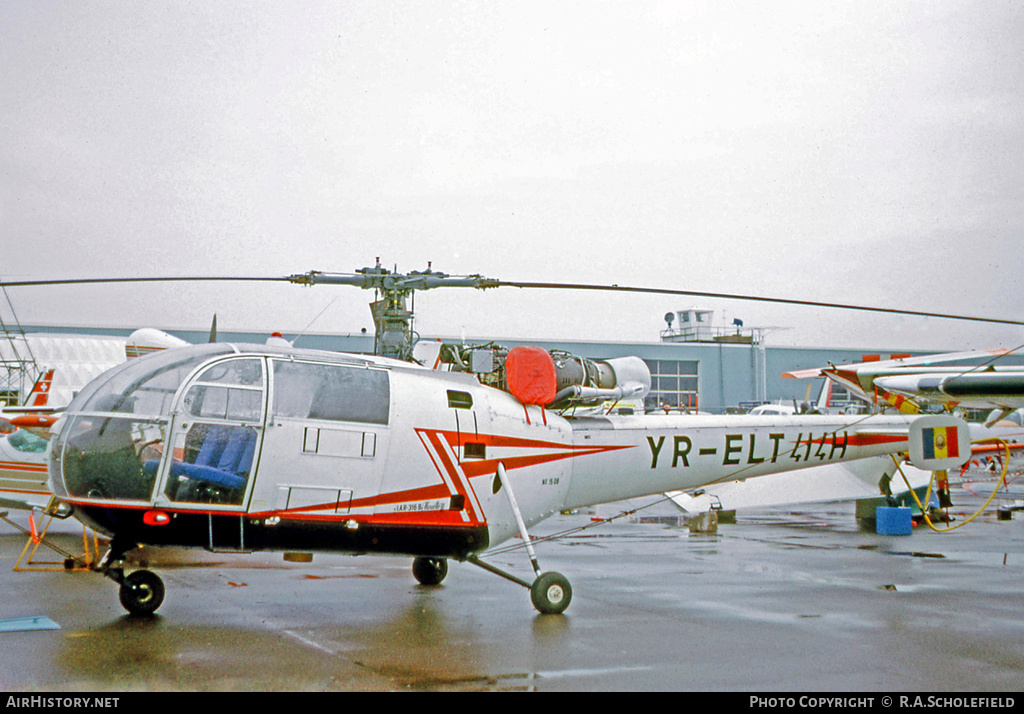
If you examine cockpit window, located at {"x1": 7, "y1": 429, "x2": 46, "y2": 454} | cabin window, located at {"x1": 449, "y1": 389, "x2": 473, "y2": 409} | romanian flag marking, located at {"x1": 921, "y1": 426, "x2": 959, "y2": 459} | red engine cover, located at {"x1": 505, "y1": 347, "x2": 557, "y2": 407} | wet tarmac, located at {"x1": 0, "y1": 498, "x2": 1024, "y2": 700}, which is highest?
red engine cover, located at {"x1": 505, "y1": 347, "x2": 557, "y2": 407}

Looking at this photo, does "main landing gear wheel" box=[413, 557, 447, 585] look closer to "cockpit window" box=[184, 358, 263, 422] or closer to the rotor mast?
the rotor mast

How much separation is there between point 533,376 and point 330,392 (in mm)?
2384

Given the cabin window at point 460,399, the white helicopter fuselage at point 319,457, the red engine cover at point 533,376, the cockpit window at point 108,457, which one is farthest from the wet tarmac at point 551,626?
the red engine cover at point 533,376

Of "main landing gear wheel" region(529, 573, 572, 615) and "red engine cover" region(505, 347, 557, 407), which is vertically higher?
"red engine cover" region(505, 347, 557, 407)

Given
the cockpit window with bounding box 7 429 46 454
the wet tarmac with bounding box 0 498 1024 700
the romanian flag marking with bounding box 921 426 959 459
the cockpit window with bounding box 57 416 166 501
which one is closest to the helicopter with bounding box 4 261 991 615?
the cockpit window with bounding box 57 416 166 501

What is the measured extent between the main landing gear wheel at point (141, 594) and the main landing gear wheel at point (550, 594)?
143 inches

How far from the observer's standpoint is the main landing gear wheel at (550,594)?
8547mm

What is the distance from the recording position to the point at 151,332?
1703 centimetres

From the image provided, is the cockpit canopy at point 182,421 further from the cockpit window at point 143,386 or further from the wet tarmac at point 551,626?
the wet tarmac at point 551,626

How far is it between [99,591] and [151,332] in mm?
8188

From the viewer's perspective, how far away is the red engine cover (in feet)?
31.6

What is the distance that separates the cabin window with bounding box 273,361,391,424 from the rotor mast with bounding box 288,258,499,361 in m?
0.99
